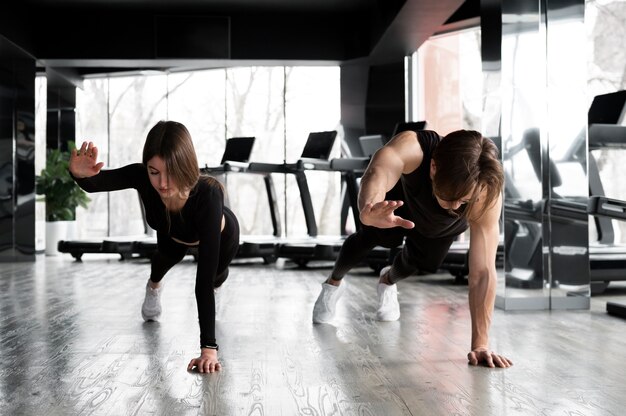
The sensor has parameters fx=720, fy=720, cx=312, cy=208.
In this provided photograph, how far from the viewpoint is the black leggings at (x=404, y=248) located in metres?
2.87

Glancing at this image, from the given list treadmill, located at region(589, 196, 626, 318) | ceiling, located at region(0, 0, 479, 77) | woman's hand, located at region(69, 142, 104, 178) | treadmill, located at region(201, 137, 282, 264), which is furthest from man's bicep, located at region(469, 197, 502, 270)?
ceiling, located at region(0, 0, 479, 77)

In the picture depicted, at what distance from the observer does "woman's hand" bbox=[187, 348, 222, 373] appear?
224cm

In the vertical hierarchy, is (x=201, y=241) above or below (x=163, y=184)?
below

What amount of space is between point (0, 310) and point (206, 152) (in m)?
7.06

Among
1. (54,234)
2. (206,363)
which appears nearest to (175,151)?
(206,363)

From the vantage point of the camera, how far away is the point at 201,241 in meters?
2.33

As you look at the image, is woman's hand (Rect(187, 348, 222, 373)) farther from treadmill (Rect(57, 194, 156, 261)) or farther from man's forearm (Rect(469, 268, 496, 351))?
treadmill (Rect(57, 194, 156, 261))

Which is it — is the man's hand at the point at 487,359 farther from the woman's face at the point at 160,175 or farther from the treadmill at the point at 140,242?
the treadmill at the point at 140,242

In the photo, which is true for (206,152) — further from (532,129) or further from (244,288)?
(532,129)

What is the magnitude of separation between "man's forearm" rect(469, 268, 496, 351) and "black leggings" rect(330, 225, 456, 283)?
19.9 inches

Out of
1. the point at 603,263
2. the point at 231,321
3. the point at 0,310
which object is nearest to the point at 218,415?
the point at 231,321

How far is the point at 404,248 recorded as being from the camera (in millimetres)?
3064

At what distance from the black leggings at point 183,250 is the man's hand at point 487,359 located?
3.45 ft

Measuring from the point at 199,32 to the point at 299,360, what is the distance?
666cm
